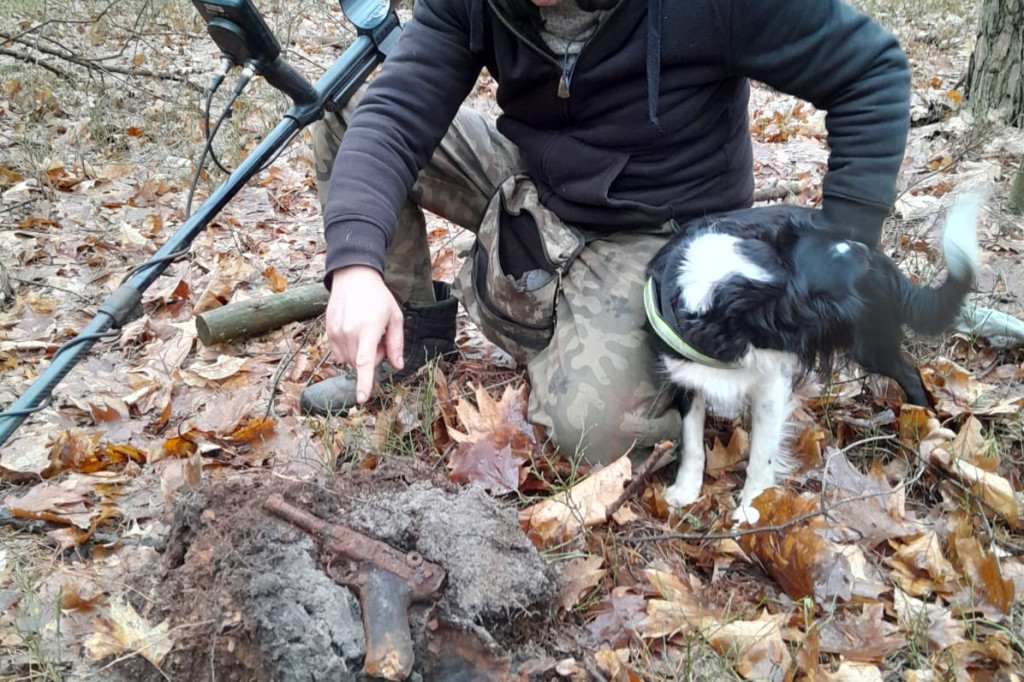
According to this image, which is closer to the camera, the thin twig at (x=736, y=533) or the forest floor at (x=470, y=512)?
the forest floor at (x=470, y=512)

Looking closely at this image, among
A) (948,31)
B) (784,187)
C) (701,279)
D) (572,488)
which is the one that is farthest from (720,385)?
(948,31)

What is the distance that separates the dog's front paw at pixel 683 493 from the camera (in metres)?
2.08

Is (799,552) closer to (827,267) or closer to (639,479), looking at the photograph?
(639,479)

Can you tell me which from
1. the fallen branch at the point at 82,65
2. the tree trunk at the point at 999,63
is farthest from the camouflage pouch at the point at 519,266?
the fallen branch at the point at 82,65

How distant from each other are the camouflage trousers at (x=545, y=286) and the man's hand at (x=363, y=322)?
0.67m

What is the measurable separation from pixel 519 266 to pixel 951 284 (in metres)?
1.26

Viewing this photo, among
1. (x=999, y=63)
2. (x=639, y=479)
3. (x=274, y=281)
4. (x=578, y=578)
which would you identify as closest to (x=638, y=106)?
(x=639, y=479)

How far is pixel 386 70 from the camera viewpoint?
2248 mm

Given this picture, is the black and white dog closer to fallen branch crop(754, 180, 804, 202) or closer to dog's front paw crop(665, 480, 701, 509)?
dog's front paw crop(665, 480, 701, 509)

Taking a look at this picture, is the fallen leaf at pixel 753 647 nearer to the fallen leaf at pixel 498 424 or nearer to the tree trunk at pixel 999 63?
the fallen leaf at pixel 498 424

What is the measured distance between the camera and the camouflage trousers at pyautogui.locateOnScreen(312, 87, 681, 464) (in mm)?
2199

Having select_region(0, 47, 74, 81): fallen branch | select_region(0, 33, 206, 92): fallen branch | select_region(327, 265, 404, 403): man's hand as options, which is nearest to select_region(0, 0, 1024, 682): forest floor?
select_region(327, 265, 404, 403): man's hand

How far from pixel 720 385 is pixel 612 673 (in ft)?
2.60

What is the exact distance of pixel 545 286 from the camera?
2.39m
